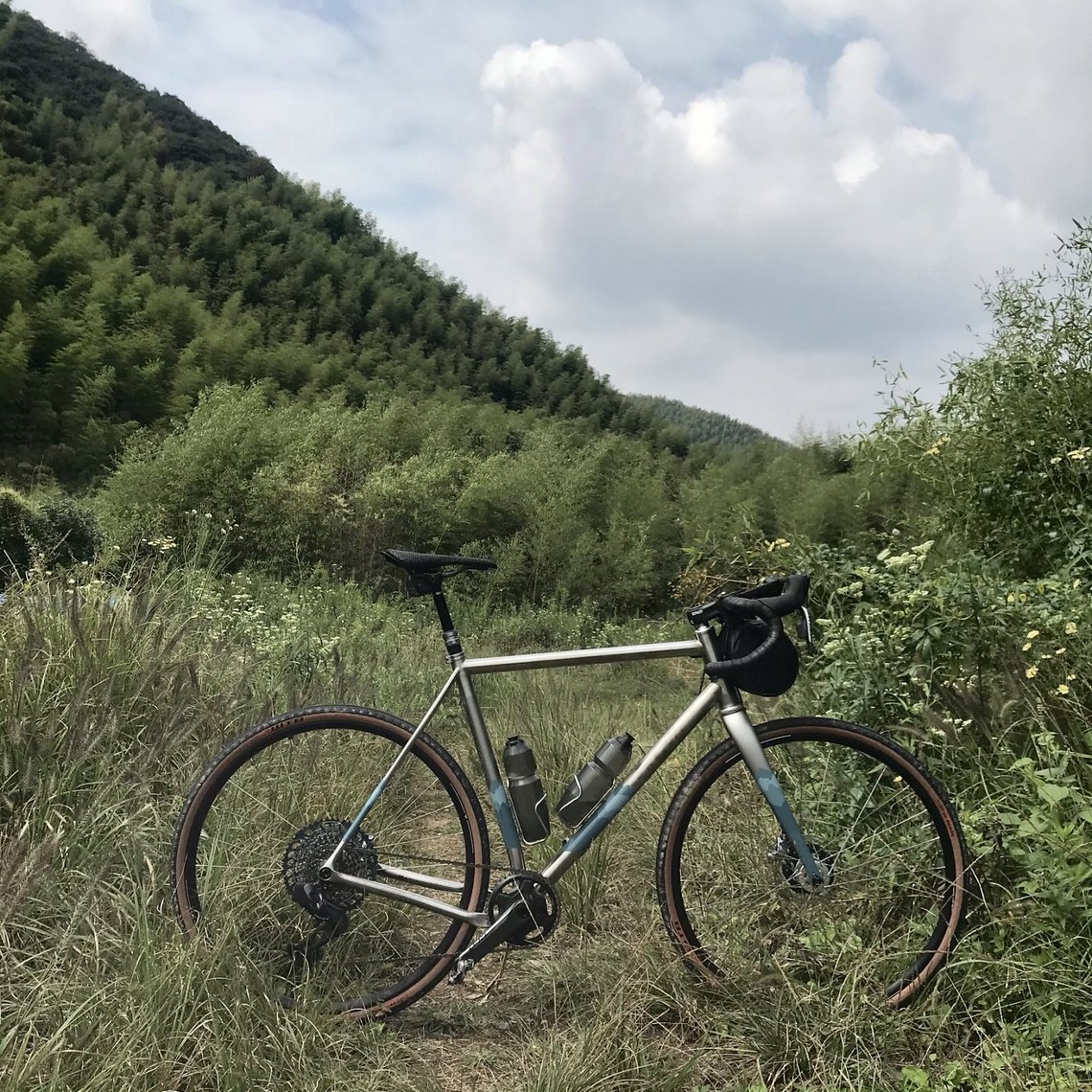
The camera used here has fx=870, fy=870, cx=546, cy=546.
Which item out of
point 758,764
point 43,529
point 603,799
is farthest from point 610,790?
point 43,529

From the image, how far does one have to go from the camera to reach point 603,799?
1780 millimetres

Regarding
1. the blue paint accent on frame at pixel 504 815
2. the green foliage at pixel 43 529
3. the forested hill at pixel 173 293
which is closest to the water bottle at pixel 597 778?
the blue paint accent on frame at pixel 504 815

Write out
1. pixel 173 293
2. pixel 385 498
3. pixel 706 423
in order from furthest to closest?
1. pixel 706 423
2. pixel 173 293
3. pixel 385 498

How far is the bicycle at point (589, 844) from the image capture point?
1687 millimetres

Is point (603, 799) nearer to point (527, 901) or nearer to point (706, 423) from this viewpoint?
point (527, 901)

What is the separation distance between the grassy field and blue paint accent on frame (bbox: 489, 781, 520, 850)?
1.00ft

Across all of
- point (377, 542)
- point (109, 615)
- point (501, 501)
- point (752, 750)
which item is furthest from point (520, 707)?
point (501, 501)

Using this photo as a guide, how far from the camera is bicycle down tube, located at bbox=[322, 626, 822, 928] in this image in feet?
5.60

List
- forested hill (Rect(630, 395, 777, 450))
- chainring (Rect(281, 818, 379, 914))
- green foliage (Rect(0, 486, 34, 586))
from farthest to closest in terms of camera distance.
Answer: forested hill (Rect(630, 395, 777, 450)) → green foliage (Rect(0, 486, 34, 586)) → chainring (Rect(281, 818, 379, 914))

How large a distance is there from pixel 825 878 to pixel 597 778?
1.59ft

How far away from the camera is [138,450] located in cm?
1017

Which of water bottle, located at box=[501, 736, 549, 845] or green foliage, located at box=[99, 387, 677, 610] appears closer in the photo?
water bottle, located at box=[501, 736, 549, 845]

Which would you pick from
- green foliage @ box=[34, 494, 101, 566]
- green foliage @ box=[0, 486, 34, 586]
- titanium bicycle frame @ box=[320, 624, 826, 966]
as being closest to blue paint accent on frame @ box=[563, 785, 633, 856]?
titanium bicycle frame @ box=[320, 624, 826, 966]

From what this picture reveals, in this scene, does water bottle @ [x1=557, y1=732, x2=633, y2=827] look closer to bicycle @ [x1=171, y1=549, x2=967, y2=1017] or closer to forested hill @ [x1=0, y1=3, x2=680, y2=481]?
bicycle @ [x1=171, y1=549, x2=967, y2=1017]
